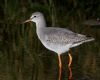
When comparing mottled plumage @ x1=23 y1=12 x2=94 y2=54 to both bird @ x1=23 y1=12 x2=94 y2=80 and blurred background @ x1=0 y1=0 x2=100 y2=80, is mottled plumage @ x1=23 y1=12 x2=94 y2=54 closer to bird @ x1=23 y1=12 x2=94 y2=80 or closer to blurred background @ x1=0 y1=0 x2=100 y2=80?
bird @ x1=23 y1=12 x2=94 y2=80

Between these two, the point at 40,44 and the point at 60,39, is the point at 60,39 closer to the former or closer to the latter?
the point at 60,39

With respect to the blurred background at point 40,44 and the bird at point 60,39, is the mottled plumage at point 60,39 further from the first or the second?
the blurred background at point 40,44

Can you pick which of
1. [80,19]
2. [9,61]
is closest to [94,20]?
[80,19]

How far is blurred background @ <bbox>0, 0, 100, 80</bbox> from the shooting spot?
862 cm

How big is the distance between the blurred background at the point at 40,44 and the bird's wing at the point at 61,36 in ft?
1.78

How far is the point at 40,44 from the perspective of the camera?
→ 10914 mm

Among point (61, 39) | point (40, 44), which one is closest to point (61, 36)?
point (61, 39)

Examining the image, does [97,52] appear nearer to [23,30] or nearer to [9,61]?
[9,61]

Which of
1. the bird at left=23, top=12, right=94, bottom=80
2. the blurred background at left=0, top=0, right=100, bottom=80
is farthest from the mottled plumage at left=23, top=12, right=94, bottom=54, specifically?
the blurred background at left=0, top=0, right=100, bottom=80

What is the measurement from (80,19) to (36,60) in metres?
4.41

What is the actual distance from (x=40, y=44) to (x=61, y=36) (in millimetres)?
2213

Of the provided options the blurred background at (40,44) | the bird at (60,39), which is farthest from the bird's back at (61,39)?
the blurred background at (40,44)

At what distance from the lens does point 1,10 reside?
14.6m

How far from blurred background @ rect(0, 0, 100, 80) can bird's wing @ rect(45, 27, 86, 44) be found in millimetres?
541
